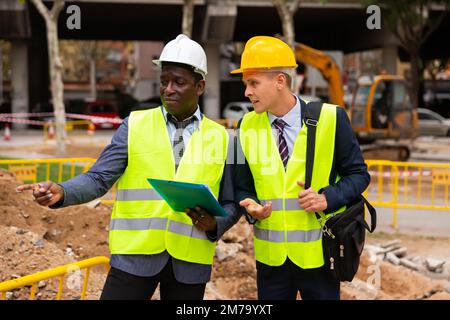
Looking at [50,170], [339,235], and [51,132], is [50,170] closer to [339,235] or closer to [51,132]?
[339,235]

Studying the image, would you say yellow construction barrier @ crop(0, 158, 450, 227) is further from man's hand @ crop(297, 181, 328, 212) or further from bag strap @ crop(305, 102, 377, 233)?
man's hand @ crop(297, 181, 328, 212)

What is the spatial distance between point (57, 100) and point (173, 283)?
17564 mm

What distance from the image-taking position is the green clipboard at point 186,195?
10.00 feet

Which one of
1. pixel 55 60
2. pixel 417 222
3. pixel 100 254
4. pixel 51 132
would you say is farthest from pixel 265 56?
pixel 51 132

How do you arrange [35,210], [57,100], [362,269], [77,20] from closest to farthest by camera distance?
[77,20] < [35,210] < [362,269] < [57,100]

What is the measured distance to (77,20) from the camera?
23.0 ft

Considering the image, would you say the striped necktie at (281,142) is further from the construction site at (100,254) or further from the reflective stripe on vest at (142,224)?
the construction site at (100,254)

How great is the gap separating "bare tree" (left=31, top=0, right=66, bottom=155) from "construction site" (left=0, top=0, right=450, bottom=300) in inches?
2.6

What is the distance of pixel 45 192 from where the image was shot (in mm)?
3145

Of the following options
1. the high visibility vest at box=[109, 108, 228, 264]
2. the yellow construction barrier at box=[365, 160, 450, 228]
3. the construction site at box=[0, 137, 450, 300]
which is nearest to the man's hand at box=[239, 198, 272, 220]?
the high visibility vest at box=[109, 108, 228, 264]

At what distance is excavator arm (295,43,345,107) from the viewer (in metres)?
19.0
